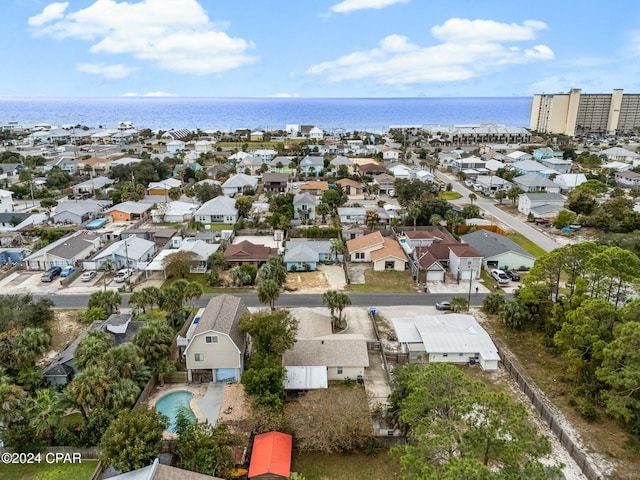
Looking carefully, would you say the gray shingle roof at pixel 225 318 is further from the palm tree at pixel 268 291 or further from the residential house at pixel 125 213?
the residential house at pixel 125 213

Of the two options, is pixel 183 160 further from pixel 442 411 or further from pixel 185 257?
pixel 442 411

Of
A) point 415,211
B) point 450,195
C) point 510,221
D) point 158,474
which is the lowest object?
point 158,474

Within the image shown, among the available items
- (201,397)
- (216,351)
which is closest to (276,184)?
(216,351)

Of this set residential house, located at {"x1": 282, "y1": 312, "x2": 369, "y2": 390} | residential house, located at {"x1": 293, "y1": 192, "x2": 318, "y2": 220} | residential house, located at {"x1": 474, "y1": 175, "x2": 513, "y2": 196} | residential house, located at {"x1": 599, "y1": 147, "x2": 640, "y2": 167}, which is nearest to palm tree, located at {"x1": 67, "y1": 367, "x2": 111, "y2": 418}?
residential house, located at {"x1": 282, "y1": 312, "x2": 369, "y2": 390}

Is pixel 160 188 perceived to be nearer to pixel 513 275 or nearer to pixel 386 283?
pixel 386 283

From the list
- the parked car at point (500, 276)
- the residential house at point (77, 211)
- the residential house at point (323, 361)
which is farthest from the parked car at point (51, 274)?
the parked car at point (500, 276)

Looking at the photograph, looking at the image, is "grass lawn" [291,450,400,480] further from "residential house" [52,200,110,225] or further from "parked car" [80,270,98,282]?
"residential house" [52,200,110,225]
